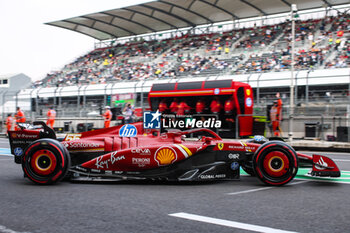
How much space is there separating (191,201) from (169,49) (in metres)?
33.5

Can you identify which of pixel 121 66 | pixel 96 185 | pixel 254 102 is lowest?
pixel 96 185

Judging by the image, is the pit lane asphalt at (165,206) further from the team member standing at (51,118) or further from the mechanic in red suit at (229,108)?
the team member standing at (51,118)

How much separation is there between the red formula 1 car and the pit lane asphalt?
0.19m

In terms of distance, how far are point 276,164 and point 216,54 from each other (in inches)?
1054

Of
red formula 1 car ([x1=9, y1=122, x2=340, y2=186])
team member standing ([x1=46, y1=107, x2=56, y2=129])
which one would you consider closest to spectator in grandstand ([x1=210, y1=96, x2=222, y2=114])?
team member standing ([x1=46, y1=107, x2=56, y2=129])

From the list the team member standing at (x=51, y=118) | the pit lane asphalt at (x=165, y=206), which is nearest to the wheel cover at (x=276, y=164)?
the pit lane asphalt at (x=165, y=206)

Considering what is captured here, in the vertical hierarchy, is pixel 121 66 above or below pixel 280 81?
above

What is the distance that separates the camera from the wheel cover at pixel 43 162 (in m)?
5.98

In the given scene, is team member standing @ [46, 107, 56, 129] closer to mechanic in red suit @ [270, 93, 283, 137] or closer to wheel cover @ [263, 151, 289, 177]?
mechanic in red suit @ [270, 93, 283, 137]

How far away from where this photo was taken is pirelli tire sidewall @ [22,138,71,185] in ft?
19.5

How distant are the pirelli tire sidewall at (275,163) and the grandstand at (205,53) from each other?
1080 centimetres

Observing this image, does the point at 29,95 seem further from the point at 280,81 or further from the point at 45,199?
the point at 45,199

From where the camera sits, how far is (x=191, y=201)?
15.9 ft

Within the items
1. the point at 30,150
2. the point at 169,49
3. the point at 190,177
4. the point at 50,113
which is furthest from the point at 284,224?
the point at 169,49
